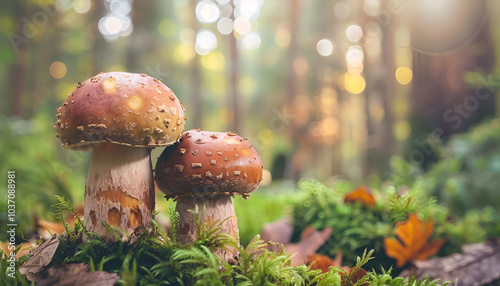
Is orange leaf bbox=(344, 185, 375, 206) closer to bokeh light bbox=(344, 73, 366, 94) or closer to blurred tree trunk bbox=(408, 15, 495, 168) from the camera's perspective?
blurred tree trunk bbox=(408, 15, 495, 168)

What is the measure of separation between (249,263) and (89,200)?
828 millimetres

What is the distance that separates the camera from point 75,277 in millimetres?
Answer: 1259

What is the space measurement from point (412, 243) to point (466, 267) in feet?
1.08

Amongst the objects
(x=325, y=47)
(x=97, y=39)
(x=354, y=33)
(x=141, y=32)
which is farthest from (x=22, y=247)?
(x=325, y=47)

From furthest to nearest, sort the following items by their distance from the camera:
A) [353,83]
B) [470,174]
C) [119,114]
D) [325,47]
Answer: [353,83]
[325,47]
[470,174]
[119,114]

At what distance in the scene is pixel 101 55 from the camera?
9.34m

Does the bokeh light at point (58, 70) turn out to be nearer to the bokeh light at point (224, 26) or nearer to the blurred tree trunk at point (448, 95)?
the bokeh light at point (224, 26)

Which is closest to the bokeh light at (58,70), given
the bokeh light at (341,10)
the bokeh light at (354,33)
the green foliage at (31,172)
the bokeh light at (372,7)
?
the green foliage at (31,172)

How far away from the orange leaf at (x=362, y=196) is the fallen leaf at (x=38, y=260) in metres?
1.96

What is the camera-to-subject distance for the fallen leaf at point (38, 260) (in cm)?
138

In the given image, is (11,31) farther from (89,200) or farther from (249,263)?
(249,263)

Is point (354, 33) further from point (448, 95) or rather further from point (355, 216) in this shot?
point (355, 216)

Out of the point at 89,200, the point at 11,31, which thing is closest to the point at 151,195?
the point at 89,200

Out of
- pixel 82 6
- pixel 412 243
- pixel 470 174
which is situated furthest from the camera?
pixel 82 6
